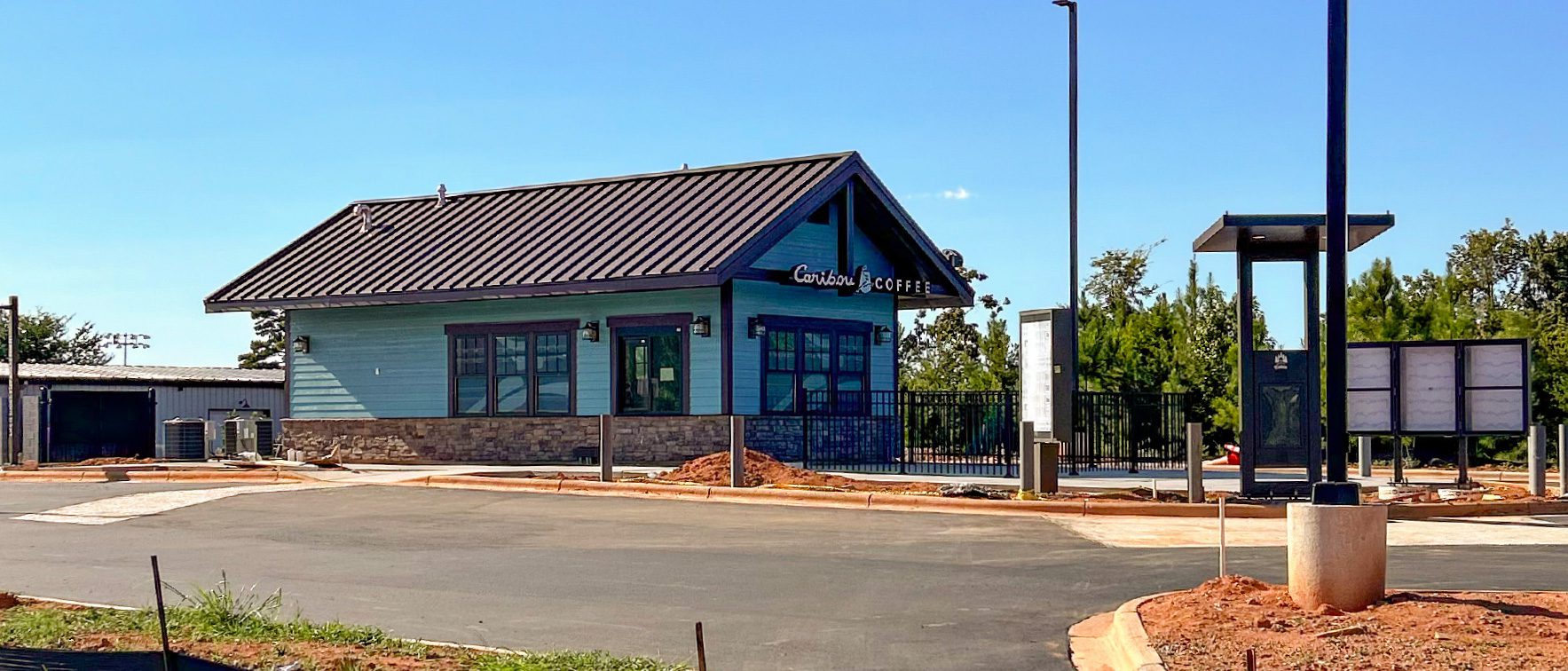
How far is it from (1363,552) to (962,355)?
38.3 m

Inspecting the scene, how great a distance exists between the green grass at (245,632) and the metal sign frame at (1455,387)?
1350 cm

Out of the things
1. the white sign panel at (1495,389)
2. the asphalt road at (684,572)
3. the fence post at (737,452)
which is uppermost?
the white sign panel at (1495,389)

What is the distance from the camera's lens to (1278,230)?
18875 mm

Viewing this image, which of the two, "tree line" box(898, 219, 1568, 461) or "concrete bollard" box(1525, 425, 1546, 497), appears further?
"tree line" box(898, 219, 1568, 461)

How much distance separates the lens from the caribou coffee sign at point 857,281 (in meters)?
28.3

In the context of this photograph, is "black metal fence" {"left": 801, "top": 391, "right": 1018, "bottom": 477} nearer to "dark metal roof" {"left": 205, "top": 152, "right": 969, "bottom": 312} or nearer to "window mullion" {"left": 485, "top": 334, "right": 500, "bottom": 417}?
"dark metal roof" {"left": 205, "top": 152, "right": 969, "bottom": 312}

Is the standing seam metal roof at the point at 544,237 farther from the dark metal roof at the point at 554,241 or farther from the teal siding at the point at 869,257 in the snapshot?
the teal siding at the point at 869,257

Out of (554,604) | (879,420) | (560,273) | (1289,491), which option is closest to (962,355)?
(879,420)

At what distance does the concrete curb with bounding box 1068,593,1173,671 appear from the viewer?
9.20m

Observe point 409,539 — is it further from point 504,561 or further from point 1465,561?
point 1465,561

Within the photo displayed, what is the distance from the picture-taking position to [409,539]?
16703mm

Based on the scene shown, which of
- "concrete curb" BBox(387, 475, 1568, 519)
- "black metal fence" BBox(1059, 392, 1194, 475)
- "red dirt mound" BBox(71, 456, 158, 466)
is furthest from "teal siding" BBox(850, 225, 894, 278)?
"red dirt mound" BBox(71, 456, 158, 466)

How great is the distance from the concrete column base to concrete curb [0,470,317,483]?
748 inches

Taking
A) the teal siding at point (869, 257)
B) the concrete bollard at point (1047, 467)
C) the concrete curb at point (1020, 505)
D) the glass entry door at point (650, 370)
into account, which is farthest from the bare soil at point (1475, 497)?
the teal siding at point (869, 257)
